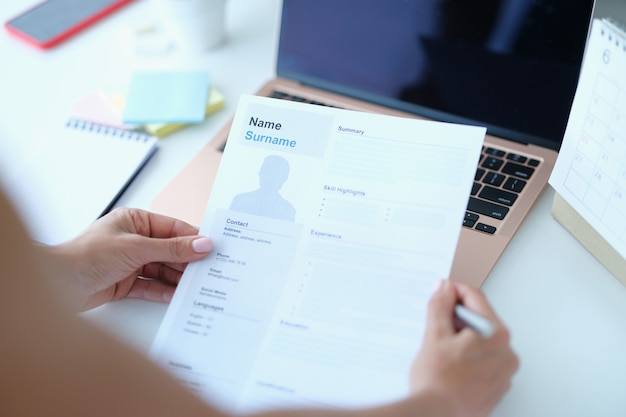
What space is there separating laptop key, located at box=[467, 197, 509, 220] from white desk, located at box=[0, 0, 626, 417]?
0.12ft

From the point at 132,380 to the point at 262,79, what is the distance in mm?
649

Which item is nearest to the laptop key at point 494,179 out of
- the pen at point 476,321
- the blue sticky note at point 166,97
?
the pen at point 476,321

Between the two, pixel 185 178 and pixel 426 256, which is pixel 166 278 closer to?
pixel 185 178

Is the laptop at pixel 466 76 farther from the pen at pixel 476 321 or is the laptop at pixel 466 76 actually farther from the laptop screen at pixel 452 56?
the pen at pixel 476 321

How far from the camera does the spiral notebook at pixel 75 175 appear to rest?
84 centimetres

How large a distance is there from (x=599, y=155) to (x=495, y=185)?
5.5 inches

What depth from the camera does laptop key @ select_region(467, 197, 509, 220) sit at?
0.77m

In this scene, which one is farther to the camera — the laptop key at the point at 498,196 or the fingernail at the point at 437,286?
the laptop key at the point at 498,196

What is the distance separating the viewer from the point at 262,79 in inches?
41.3

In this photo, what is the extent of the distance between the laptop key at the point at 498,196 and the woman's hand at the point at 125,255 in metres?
0.33

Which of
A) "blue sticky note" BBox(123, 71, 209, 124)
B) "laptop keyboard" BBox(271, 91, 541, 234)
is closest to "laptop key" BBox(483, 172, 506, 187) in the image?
"laptop keyboard" BBox(271, 91, 541, 234)

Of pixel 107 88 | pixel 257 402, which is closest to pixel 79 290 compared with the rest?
pixel 257 402

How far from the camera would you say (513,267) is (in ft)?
2.47

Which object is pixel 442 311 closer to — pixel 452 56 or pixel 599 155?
Answer: pixel 599 155
